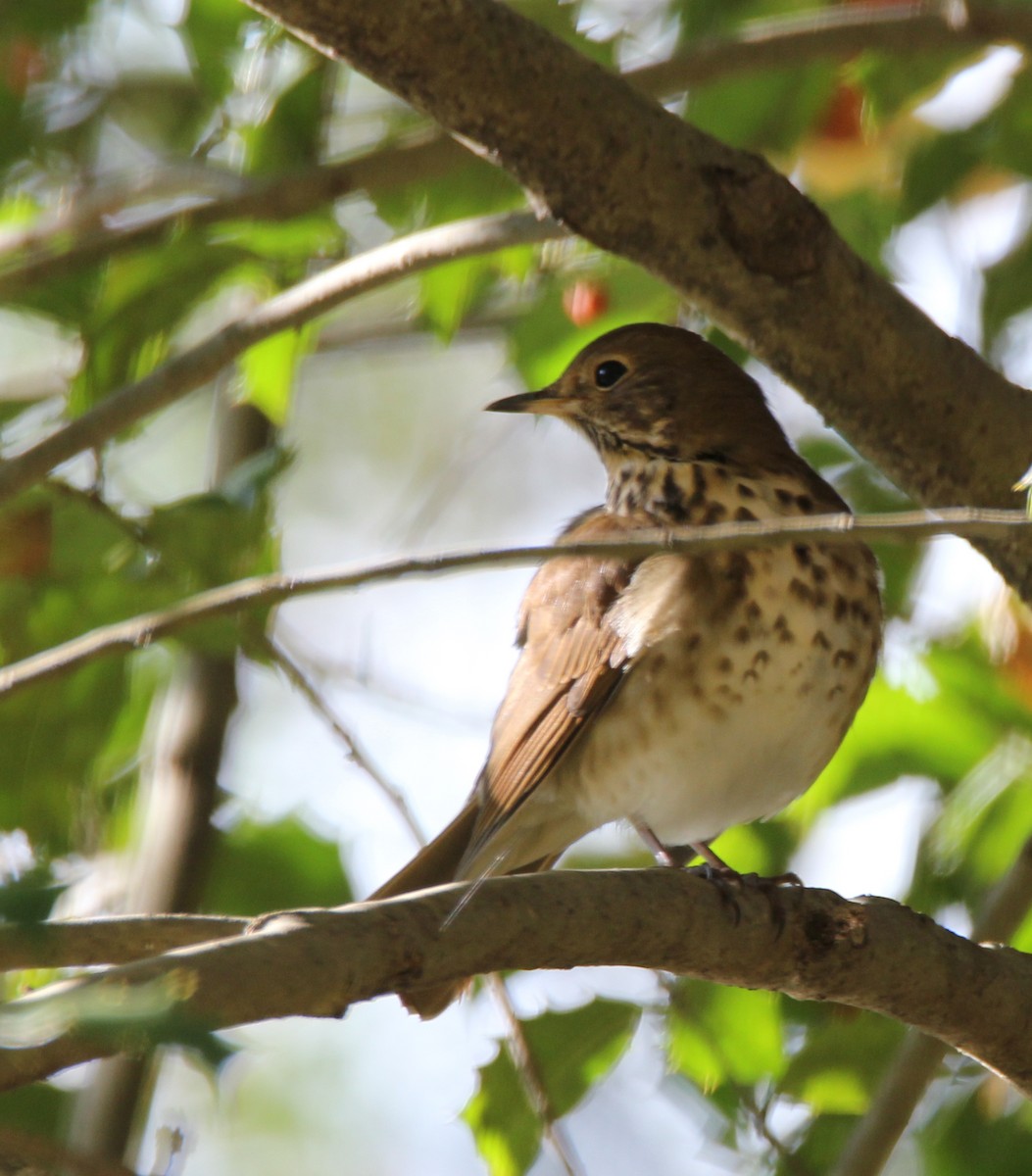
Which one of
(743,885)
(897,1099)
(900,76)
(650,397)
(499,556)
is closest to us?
(499,556)

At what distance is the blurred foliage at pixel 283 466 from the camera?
324 cm

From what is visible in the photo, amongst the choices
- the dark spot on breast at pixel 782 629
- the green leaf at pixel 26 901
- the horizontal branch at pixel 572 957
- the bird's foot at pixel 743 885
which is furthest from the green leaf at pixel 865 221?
the green leaf at pixel 26 901

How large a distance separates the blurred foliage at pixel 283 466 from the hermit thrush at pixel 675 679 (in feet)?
0.67

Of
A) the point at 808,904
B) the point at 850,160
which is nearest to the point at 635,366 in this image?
the point at 850,160

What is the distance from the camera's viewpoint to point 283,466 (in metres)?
3.03

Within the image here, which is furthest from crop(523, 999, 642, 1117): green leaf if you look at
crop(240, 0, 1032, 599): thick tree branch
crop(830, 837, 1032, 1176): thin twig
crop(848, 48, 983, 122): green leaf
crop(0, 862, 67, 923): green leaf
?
crop(848, 48, 983, 122): green leaf

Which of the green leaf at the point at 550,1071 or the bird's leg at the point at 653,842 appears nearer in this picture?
the green leaf at the point at 550,1071

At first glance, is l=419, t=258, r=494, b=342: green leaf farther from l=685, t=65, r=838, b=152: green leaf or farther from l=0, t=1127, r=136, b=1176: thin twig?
l=0, t=1127, r=136, b=1176: thin twig

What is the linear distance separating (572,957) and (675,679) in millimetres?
1115

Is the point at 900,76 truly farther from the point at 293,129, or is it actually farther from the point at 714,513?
the point at 293,129

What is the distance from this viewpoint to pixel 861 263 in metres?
3.05

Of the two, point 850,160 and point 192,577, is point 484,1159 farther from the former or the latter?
point 850,160

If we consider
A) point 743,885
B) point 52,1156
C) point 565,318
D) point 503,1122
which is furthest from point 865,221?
point 52,1156

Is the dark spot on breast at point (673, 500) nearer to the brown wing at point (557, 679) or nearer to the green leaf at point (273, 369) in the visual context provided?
the brown wing at point (557, 679)
